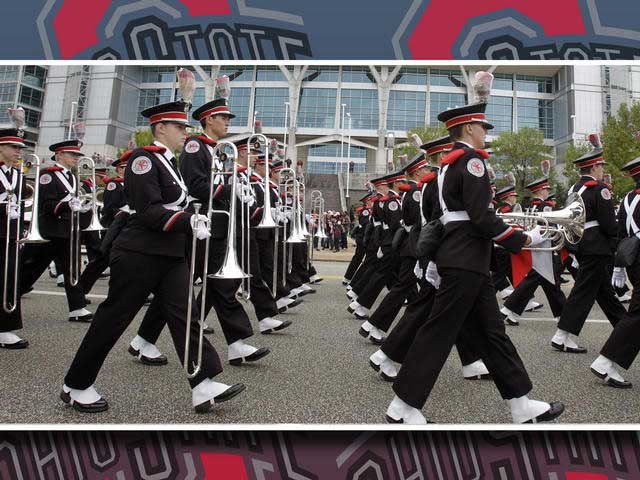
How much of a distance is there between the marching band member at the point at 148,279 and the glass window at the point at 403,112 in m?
28.5

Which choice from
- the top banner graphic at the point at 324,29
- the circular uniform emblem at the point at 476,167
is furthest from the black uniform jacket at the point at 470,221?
the top banner graphic at the point at 324,29

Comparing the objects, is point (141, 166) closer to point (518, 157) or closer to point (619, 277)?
point (619, 277)

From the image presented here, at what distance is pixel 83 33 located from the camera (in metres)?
3.55

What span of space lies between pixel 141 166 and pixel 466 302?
2214mm

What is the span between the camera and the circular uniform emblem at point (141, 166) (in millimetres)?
3422

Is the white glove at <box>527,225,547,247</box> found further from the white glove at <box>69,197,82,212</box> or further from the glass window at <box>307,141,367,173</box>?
the glass window at <box>307,141,367,173</box>

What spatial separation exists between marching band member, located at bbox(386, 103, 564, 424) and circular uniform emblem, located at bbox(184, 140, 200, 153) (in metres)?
2.10

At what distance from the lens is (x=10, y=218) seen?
5.12m

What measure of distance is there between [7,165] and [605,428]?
5305 millimetres

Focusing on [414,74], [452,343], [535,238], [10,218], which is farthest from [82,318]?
[414,74]

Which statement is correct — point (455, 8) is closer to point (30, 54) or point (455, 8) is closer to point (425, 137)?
point (30, 54)

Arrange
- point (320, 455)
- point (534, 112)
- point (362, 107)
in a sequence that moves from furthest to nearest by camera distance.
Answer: point (362, 107)
point (534, 112)
point (320, 455)

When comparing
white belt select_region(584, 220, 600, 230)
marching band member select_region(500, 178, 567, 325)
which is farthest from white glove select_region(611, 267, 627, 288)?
marching band member select_region(500, 178, 567, 325)

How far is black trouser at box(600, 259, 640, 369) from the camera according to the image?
437 centimetres
